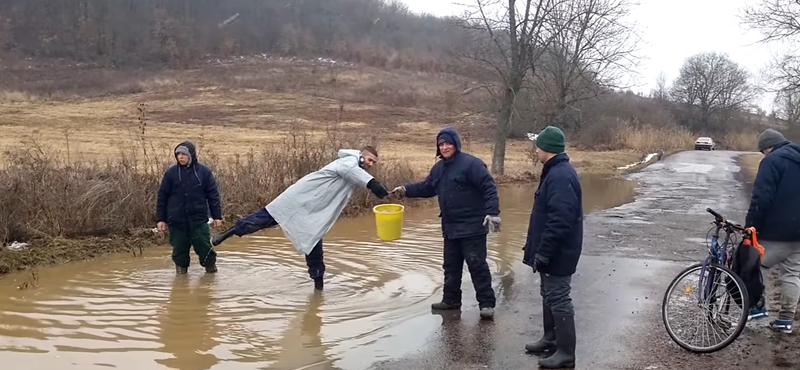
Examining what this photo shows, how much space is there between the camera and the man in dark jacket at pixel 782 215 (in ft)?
20.1

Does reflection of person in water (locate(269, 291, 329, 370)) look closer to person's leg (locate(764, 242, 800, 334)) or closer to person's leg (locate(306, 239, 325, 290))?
person's leg (locate(306, 239, 325, 290))

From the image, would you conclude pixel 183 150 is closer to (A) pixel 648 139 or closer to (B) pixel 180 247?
(B) pixel 180 247

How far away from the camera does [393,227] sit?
7.90 m

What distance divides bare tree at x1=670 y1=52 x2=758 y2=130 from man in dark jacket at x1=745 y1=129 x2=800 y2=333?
80.0 meters

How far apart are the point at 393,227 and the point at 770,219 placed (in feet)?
12.1

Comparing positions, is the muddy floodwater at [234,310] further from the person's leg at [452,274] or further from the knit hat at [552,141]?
the knit hat at [552,141]

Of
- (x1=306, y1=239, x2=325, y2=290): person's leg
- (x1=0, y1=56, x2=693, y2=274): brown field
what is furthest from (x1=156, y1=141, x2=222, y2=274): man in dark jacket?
(x1=0, y1=56, x2=693, y2=274): brown field

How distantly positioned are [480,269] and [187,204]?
146 inches

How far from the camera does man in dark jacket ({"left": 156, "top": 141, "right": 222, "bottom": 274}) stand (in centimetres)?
854

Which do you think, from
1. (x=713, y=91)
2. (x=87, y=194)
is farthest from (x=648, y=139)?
(x=87, y=194)

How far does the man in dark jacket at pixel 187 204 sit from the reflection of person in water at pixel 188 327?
1.52 ft

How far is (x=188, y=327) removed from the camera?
6.68 metres

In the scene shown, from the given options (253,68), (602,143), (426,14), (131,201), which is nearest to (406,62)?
(253,68)

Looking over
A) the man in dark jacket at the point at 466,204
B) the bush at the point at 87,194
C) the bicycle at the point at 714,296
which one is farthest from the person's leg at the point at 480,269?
the bush at the point at 87,194
